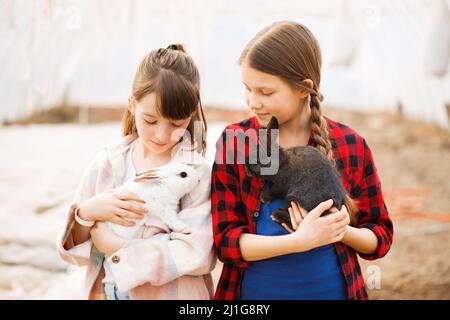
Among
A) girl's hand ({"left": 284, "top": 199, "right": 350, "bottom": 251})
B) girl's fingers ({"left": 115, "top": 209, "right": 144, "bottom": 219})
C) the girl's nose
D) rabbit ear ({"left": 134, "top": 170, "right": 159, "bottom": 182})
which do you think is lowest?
girl's fingers ({"left": 115, "top": 209, "right": 144, "bottom": 219})

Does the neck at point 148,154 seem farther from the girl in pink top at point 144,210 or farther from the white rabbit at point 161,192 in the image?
the white rabbit at point 161,192

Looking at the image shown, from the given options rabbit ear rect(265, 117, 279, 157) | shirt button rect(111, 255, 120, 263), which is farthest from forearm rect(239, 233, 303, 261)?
shirt button rect(111, 255, 120, 263)

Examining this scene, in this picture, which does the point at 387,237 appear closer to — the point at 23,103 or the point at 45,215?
the point at 45,215

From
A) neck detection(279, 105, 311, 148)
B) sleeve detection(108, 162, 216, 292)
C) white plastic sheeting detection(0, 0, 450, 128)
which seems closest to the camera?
sleeve detection(108, 162, 216, 292)

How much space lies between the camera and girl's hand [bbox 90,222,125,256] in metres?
1.62

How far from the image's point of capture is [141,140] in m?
1.77

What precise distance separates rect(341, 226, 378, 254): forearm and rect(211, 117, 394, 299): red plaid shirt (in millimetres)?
23

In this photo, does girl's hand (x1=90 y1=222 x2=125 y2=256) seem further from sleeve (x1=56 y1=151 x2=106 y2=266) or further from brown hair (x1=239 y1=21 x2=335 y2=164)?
brown hair (x1=239 y1=21 x2=335 y2=164)

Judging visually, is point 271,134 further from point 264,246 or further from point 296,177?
point 264,246

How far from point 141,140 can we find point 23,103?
163 inches

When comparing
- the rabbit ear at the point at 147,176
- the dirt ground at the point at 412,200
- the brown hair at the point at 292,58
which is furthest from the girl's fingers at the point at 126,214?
the dirt ground at the point at 412,200

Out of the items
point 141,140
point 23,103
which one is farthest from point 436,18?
point 23,103

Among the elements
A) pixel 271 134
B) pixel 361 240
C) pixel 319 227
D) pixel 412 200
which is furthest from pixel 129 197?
pixel 412 200

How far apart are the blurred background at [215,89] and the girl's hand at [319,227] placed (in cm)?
278
